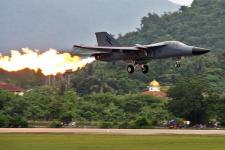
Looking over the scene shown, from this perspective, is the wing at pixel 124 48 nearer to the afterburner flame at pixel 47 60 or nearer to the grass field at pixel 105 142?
the grass field at pixel 105 142

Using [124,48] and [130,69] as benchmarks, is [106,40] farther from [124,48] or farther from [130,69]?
[130,69]

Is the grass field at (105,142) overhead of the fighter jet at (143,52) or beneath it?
beneath

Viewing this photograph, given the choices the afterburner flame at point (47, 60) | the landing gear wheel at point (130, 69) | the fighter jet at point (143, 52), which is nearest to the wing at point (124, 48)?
the fighter jet at point (143, 52)

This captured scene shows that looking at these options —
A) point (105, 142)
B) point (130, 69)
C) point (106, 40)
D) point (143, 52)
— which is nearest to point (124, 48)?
point (143, 52)

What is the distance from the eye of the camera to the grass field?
67812 millimetres

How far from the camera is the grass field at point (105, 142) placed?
222ft

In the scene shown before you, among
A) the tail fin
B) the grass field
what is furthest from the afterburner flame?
the grass field

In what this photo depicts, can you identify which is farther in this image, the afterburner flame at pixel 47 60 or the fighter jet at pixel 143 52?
the afterburner flame at pixel 47 60

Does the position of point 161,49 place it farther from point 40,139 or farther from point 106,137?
point 40,139

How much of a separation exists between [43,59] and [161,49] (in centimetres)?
2227

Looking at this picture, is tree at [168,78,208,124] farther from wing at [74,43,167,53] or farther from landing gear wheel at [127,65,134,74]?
wing at [74,43,167,53]

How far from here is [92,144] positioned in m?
71.6

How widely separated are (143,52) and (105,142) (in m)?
13.0

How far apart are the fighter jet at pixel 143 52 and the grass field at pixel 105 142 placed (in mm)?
8290
